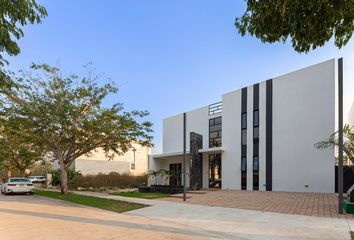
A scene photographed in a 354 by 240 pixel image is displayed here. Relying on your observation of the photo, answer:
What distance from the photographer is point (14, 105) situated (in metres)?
21.6

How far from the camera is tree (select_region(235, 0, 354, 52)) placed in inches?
210

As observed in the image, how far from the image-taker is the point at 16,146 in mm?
32188

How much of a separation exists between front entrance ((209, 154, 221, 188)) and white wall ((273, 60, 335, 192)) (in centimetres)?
630

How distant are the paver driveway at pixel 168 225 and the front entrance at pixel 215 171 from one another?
16.6m

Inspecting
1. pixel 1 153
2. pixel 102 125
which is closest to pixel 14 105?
pixel 102 125

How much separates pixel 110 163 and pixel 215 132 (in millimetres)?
21814

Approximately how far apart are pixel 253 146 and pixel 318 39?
21810 mm

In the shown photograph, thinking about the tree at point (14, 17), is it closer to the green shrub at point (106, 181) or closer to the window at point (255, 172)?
the window at point (255, 172)

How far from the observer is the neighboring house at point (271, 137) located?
22.7m

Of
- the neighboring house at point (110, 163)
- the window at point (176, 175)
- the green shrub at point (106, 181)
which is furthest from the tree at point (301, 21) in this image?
Result: the neighboring house at point (110, 163)

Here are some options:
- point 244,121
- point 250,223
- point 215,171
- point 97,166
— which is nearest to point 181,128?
point 215,171

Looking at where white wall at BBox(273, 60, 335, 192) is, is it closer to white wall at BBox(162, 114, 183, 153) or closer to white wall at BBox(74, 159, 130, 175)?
white wall at BBox(162, 114, 183, 153)

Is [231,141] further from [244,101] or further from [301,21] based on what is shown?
[301,21]

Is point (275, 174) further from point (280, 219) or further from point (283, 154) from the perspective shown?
point (280, 219)
